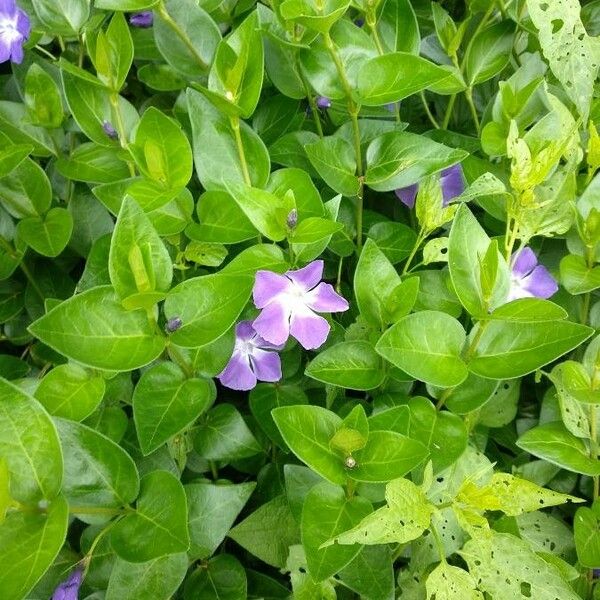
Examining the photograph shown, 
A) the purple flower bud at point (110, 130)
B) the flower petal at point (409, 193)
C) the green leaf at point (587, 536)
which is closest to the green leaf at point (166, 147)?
the purple flower bud at point (110, 130)

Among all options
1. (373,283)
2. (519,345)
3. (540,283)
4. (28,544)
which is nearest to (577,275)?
(540,283)

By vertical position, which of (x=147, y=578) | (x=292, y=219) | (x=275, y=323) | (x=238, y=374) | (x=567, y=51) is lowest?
(x=147, y=578)

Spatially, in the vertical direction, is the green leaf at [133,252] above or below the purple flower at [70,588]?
above

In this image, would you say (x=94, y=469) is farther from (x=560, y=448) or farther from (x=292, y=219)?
(x=560, y=448)

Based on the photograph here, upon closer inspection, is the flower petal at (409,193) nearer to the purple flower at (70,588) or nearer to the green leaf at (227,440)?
the green leaf at (227,440)

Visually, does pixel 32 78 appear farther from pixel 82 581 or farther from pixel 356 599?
pixel 356 599

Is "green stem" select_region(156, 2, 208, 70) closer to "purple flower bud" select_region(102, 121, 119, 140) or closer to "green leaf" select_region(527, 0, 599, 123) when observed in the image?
"purple flower bud" select_region(102, 121, 119, 140)

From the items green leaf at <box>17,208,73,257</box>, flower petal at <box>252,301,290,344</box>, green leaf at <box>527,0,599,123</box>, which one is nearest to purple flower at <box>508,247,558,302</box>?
green leaf at <box>527,0,599,123</box>
